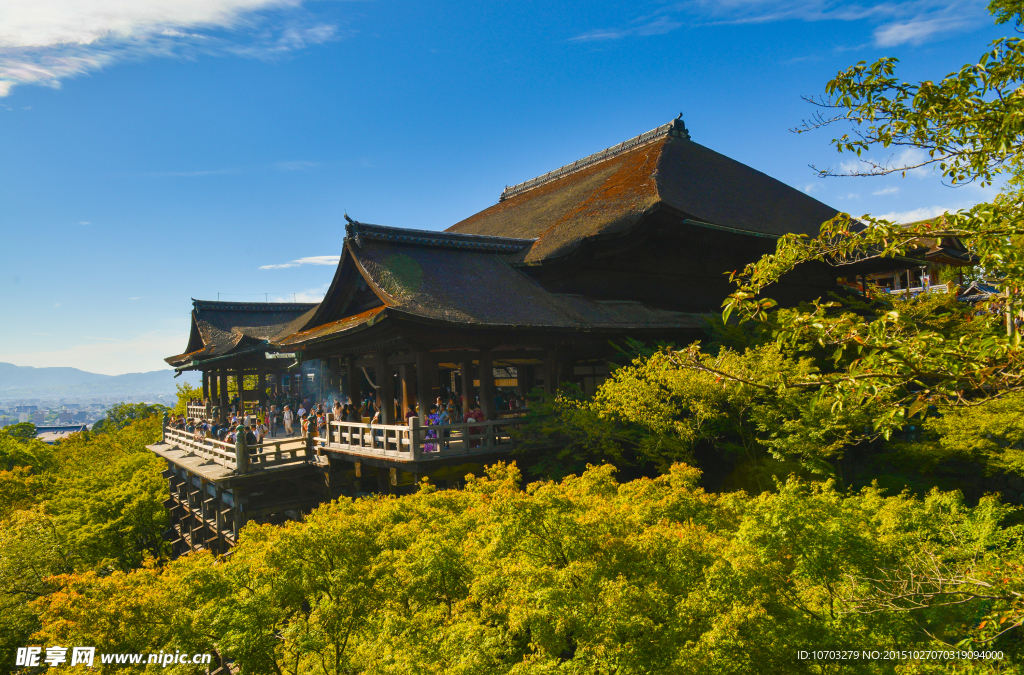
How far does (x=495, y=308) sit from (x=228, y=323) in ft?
81.1

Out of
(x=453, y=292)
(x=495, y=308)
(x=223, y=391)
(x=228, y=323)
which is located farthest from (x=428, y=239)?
(x=228, y=323)

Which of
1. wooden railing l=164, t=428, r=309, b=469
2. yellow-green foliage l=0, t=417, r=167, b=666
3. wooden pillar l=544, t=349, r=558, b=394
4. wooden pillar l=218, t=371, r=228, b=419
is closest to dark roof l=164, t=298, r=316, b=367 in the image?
wooden pillar l=218, t=371, r=228, b=419

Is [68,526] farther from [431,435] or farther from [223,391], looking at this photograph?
[223,391]

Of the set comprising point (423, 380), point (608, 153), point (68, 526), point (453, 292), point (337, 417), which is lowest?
point (68, 526)

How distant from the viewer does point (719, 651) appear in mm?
4672

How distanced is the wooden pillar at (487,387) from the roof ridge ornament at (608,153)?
16.0m

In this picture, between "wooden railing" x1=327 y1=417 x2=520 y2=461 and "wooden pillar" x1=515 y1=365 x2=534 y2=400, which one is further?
"wooden pillar" x1=515 y1=365 x2=534 y2=400

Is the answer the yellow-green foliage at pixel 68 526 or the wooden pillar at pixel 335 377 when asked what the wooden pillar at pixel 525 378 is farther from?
the yellow-green foliage at pixel 68 526

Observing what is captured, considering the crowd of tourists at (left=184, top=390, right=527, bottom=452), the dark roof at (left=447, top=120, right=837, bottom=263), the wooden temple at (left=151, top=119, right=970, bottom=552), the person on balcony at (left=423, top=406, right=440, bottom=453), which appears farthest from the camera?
the dark roof at (left=447, top=120, right=837, bottom=263)

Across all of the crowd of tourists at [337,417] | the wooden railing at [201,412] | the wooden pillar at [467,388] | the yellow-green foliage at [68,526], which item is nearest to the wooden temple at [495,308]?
the wooden pillar at [467,388]

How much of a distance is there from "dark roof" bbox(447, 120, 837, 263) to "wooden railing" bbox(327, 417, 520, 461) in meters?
6.48

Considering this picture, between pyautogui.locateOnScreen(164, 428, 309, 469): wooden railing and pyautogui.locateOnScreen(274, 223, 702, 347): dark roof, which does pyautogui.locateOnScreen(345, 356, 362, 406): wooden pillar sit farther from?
pyautogui.locateOnScreen(164, 428, 309, 469): wooden railing

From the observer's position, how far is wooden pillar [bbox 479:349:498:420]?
1435 cm

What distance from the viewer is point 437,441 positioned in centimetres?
1267
